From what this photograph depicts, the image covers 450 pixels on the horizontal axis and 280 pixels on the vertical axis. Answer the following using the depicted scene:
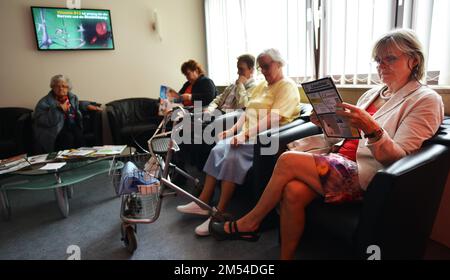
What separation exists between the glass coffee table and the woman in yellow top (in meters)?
0.81

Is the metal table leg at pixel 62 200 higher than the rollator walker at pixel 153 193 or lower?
lower

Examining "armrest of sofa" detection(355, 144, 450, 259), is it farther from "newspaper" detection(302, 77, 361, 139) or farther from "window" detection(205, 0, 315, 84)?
"window" detection(205, 0, 315, 84)

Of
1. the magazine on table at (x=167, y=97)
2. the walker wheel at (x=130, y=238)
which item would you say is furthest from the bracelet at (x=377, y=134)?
the magazine on table at (x=167, y=97)

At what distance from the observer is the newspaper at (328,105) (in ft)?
3.59

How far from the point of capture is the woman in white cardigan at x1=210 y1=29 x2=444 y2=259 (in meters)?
1.05

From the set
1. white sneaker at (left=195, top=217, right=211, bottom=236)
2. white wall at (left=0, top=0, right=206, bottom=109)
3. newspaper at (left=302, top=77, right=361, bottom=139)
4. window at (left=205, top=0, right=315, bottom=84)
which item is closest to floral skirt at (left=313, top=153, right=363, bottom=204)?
newspaper at (left=302, top=77, right=361, bottom=139)

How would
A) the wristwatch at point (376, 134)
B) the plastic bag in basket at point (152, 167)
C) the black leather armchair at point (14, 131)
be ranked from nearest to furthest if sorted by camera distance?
1. the wristwatch at point (376, 134)
2. the plastic bag in basket at point (152, 167)
3. the black leather armchair at point (14, 131)

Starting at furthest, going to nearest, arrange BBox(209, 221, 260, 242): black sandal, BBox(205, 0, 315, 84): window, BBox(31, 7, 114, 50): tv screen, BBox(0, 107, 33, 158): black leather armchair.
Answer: BBox(31, 7, 114, 50): tv screen < BBox(0, 107, 33, 158): black leather armchair < BBox(205, 0, 315, 84): window < BBox(209, 221, 260, 242): black sandal

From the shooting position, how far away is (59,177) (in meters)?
2.03

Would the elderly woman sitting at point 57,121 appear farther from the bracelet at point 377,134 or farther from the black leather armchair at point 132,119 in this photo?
the bracelet at point 377,134

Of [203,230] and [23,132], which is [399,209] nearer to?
[203,230]

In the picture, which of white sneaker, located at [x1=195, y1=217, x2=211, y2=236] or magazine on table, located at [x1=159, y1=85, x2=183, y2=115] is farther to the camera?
magazine on table, located at [x1=159, y1=85, x2=183, y2=115]

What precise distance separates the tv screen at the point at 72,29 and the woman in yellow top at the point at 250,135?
2.65 m

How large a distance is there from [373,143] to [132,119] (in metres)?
3.21
